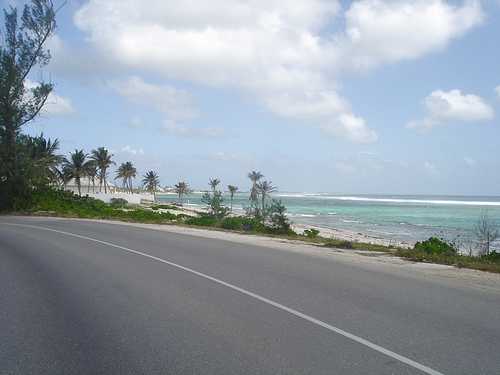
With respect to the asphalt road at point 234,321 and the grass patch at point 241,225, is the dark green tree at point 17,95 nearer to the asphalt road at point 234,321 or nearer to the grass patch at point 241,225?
the grass patch at point 241,225

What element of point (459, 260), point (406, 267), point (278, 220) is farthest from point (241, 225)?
point (406, 267)

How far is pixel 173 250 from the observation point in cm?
1505

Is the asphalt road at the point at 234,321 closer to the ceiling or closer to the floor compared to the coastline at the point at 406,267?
closer to the ceiling

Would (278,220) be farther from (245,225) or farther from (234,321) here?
(234,321)

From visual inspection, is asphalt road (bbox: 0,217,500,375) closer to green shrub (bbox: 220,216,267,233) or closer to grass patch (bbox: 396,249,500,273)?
grass patch (bbox: 396,249,500,273)

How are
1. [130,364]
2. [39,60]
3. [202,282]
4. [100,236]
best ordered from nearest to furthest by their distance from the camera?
[130,364], [202,282], [100,236], [39,60]

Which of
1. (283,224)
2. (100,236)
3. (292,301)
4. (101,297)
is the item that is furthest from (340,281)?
(283,224)

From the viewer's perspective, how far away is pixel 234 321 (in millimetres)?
6562

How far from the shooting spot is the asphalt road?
16.4 ft

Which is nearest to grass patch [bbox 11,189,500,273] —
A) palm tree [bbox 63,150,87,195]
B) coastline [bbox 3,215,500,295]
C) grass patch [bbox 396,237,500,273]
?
grass patch [bbox 396,237,500,273]

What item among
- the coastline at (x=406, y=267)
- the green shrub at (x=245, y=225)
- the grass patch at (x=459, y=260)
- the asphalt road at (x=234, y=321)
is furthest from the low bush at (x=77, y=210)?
the asphalt road at (x=234, y=321)

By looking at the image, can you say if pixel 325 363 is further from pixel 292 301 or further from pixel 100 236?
pixel 100 236

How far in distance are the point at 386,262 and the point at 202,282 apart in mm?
6615

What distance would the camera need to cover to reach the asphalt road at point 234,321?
197 inches
